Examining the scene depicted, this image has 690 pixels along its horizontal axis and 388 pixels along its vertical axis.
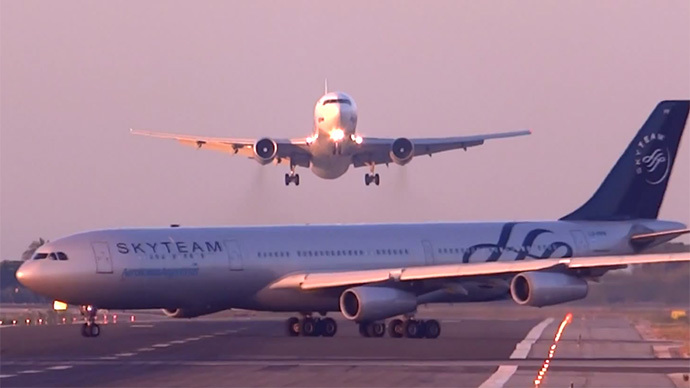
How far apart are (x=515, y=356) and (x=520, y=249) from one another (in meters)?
15.0

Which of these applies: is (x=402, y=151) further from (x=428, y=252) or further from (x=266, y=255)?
(x=266, y=255)

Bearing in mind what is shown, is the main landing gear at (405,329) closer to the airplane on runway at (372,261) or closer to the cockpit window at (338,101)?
the airplane on runway at (372,261)

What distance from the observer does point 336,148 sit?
2259 inches

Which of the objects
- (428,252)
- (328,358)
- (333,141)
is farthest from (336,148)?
(328,358)

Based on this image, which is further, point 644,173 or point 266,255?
point 644,173

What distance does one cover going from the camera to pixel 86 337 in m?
42.2

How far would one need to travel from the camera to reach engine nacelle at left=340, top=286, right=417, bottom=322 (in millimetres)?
41469

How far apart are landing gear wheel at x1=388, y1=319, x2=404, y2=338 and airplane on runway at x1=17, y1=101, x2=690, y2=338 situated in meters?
0.04

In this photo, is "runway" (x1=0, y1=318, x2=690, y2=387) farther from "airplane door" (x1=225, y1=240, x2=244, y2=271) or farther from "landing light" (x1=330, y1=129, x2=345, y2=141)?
"landing light" (x1=330, y1=129, x2=345, y2=141)

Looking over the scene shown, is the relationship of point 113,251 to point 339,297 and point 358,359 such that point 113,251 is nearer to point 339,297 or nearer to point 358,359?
point 339,297

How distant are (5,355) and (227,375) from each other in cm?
901

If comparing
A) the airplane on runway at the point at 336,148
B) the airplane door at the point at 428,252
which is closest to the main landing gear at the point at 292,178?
the airplane on runway at the point at 336,148

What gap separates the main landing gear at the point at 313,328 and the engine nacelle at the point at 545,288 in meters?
6.66

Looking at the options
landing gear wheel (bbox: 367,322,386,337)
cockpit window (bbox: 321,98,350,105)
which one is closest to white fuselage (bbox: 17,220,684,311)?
landing gear wheel (bbox: 367,322,386,337)
